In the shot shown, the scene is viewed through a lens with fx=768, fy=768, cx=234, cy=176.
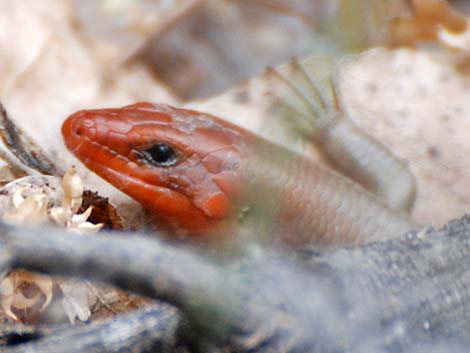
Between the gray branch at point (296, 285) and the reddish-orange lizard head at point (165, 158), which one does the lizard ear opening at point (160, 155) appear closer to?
the reddish-orange lizard head at point (165, 158)

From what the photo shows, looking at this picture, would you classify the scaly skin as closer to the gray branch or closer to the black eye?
the black eye

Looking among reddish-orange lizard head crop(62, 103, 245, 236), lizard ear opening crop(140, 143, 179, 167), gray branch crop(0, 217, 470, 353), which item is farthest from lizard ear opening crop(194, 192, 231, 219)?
gray branch crop(0, 217, 470, 353)

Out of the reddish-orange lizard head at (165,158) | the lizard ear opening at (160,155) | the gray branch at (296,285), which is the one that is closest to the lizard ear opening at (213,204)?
the reddish-orange lizard head at (165,158)

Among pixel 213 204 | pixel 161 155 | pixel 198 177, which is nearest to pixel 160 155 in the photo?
pixel 161 155

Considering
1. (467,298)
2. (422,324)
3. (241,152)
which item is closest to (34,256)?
(422,324)

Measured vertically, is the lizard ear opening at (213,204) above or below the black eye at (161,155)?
below

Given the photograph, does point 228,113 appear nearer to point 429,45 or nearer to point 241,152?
A: point 241,152
